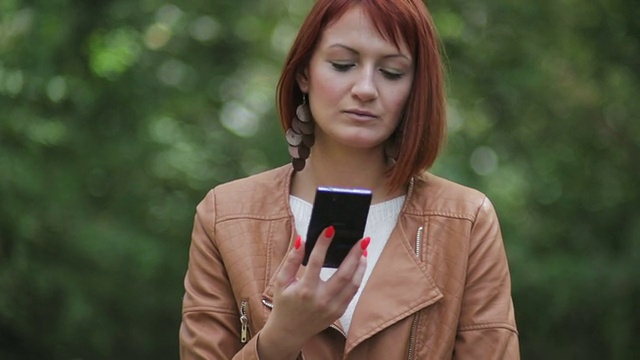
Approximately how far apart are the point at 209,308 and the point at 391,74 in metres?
0.58

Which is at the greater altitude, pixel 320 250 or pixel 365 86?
pixel 365 86

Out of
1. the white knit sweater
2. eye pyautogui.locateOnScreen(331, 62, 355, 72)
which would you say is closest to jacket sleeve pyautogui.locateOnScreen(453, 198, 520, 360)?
the white knit sweater

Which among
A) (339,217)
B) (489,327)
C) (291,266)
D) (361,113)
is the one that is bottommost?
(489,327)

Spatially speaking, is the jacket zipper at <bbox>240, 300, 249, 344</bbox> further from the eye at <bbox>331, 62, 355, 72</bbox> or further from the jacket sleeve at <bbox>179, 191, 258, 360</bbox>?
the eye at <bbox>331, 62, 355, 72</bbox>

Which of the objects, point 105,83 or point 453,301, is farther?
point 105,83

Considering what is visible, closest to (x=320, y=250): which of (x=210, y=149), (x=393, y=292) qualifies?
(x=393, y=292)

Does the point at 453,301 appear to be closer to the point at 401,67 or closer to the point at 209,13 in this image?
the point at 401,67

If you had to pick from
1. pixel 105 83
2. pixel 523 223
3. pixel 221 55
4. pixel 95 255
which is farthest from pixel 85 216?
pixel 523 223

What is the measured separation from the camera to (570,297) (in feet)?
15.3

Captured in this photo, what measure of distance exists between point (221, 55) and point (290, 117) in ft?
7.34

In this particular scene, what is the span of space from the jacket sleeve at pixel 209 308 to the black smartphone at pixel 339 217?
336 millimetres

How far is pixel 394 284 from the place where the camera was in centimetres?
250

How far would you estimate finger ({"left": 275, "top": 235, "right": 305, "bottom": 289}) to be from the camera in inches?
89.4

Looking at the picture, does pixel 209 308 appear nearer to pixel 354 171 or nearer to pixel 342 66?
pixel 354 171
